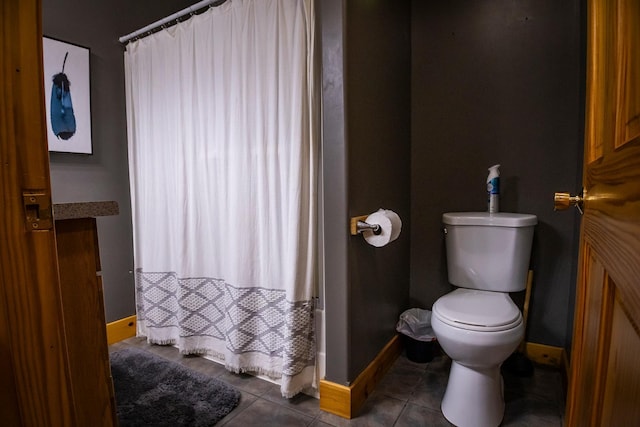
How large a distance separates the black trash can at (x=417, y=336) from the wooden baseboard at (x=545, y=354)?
0.52m

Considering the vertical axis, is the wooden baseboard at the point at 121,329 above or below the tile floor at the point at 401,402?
above

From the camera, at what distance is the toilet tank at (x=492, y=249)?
158 cm

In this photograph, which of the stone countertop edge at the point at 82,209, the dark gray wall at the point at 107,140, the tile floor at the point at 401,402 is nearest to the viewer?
the stone countertop edge at the point at 82,209

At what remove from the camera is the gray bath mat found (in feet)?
4.51

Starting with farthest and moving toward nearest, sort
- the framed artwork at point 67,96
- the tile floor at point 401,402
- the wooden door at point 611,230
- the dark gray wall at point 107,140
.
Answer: the dark gray wall at point 107,140
the framed artwork at point 67,96
the tile floor at point 401,402
the wooden door at point 611,230

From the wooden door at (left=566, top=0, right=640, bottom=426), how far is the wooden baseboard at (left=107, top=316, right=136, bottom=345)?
242cm

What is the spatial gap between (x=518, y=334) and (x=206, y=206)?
1.63 metres

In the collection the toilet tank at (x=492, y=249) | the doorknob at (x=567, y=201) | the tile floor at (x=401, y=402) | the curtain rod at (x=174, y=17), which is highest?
the curtain rod at (x=174, y=17)

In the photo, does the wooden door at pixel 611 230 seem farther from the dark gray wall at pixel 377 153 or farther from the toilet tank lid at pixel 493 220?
the toilet tank lid at pixel 493 220

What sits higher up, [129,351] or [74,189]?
[74,189]

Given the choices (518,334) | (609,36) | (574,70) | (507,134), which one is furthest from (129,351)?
(574,70)

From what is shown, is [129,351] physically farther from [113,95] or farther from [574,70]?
[574,70]

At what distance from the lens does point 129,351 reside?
1976mm

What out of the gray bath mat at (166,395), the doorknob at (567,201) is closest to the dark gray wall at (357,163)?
the gray bath mat at (166,395)
